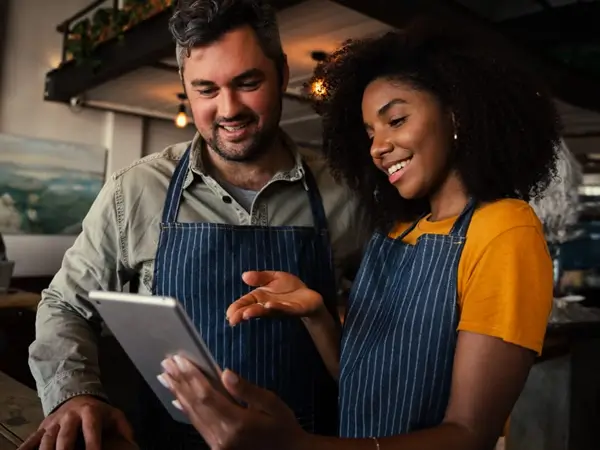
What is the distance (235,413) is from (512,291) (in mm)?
448

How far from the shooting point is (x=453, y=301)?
919 mm

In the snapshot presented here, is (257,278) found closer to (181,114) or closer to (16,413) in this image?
(16,413)

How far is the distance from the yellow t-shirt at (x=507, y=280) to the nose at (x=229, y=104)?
1.85 ft

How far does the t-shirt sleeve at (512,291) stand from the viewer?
835 mm

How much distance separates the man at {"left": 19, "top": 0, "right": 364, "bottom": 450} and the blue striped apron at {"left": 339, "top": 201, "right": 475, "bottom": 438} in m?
0.19

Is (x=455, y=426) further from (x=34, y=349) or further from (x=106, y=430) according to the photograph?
(x=34, y=349)

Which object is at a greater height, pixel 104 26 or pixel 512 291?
pixel 104 26

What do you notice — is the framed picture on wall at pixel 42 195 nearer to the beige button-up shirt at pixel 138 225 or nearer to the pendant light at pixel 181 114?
the pendant light at pixel 181 114

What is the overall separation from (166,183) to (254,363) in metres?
0.46

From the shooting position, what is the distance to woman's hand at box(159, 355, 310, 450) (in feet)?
2.20

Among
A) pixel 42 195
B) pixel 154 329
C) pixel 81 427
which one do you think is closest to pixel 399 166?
pixel 154 329

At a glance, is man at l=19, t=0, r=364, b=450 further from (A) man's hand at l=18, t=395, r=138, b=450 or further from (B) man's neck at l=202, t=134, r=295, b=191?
(A) man's hand at l=18, t=395, r=138, b=450

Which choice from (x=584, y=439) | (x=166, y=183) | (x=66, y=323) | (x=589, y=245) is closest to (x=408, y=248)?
(x=166, y=183)

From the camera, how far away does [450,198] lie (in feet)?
3.54
